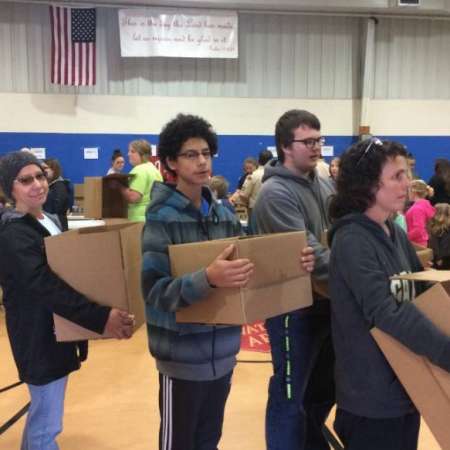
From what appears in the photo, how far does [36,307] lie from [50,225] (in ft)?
1.19

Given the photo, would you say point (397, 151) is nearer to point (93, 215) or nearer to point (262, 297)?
point (262, 297)

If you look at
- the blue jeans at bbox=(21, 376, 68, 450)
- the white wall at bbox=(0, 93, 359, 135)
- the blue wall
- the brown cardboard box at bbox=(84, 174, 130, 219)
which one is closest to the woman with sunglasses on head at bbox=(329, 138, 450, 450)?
the blue jeans at bbox=(21, 376, 68, 450)

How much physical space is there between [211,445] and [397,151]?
3.93ft

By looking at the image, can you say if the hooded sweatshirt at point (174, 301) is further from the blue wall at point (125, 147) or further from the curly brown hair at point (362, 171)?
the blue wall at point (125, 147)

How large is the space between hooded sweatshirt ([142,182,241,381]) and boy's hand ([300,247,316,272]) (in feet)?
0.96

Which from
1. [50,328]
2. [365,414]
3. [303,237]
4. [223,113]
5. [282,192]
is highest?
[223,113]

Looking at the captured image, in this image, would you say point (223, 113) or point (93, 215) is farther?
point (223, 113)

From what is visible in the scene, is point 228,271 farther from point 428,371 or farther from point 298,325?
point 298,325

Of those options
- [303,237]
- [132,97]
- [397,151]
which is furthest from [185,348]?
[132,97]

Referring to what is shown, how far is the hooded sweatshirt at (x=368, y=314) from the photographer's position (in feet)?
4.57

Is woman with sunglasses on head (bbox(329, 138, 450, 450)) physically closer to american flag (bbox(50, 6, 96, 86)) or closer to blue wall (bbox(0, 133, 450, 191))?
blue wall (bbox(0, 133, 450, 191))

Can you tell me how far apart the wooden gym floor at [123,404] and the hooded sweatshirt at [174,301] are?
3.86 ft

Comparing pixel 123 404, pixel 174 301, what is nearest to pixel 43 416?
pixel 174 301

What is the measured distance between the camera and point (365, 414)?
151cm
